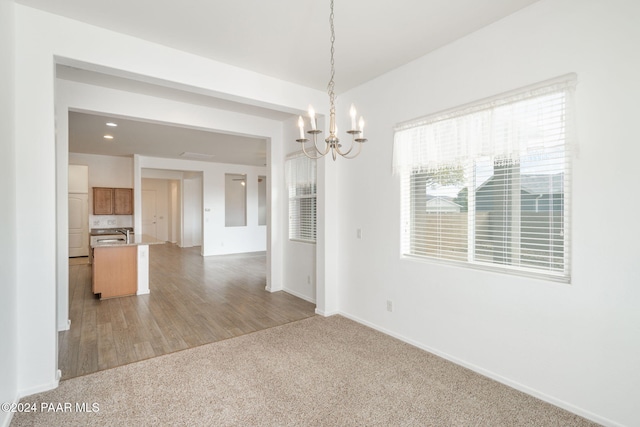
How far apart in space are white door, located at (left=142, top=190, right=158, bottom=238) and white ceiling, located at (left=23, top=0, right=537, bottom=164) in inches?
381

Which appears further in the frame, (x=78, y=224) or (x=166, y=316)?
(x=78, y=224)

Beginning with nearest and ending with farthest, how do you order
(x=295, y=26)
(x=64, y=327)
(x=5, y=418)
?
(x=5, y=418) < (x=295, y=26) < (x=64, y=327)

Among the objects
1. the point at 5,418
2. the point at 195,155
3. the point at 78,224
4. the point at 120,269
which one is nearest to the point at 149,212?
the point at 78,224

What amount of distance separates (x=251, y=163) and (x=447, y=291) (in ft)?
25.4

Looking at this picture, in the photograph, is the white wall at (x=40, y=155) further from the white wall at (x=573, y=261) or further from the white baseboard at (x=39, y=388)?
the white wall at (x=573, y=261)

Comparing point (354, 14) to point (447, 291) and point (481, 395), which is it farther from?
point (481, 395)

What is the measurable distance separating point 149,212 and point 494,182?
12694mm

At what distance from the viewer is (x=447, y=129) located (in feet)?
9.54

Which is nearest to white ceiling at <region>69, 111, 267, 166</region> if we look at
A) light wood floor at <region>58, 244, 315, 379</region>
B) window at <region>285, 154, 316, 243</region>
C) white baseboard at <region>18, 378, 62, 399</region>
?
window at <region>285, 154, 316, 243</region>

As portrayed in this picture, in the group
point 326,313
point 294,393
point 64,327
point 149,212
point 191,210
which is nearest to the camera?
point 294,393

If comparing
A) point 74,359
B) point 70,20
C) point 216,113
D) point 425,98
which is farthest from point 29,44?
point 425,98

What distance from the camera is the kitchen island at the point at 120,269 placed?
16.3ft

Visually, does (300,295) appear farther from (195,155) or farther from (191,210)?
(191,210)

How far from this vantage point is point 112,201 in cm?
859
